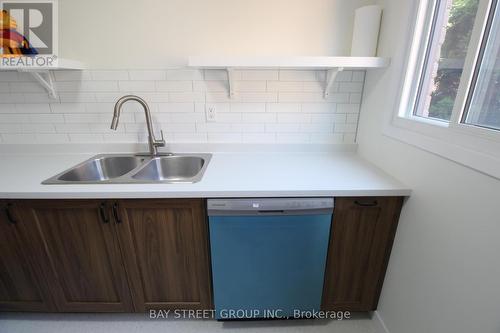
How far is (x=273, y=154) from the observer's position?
1.70 metres

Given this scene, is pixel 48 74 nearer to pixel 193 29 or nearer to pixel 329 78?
pixel 193 29

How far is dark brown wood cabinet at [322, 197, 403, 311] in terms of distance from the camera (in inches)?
46.4

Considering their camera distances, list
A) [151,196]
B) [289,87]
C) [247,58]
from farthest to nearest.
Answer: [289,87], [247,58], [151,196]

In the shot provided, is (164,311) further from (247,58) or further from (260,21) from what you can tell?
(260,21)

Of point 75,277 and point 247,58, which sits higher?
point 247,58

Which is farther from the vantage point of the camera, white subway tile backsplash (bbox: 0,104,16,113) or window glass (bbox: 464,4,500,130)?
white subway tile backsplash (bbox: 0,104,16,113)

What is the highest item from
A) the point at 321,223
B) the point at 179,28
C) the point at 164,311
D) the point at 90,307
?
the point at 179,28

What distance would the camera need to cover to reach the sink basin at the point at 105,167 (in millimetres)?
1527

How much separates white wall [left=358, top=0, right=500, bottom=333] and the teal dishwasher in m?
0.39

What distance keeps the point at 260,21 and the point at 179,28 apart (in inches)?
20.2

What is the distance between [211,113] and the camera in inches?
64.3

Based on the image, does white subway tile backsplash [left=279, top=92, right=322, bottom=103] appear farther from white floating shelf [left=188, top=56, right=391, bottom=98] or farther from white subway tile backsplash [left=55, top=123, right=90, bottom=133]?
white subway tile backsplash [left=55, top=123, right=90, bottom=133]

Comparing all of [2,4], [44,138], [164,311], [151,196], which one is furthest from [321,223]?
[2,4]

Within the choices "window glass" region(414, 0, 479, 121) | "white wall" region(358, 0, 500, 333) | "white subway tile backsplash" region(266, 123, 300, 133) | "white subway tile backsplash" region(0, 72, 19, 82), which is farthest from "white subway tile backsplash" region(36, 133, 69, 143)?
"window glass" region(414, 0, 479, 121)
